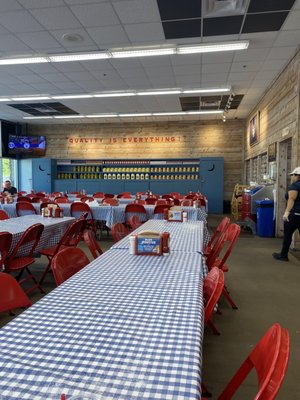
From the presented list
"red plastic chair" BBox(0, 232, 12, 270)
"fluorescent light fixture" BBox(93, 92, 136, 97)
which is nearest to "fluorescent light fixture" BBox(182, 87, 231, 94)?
"fluorescent light fixture" BBox(93, 92, 136, 97)

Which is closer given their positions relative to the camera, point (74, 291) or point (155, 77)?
point (74, 291)

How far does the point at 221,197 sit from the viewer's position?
485 inches

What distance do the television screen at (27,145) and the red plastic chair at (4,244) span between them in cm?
1135

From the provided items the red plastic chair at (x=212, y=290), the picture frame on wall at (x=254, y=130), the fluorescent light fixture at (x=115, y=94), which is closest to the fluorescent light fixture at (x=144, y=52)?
the fluorescent light fixture at (x=115, y=94)

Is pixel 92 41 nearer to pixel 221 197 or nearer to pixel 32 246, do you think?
pixel 32 246

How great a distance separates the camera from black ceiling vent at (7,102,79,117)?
1038 cm

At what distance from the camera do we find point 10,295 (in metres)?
1.68

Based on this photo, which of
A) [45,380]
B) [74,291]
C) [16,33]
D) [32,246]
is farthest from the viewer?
[16,33]

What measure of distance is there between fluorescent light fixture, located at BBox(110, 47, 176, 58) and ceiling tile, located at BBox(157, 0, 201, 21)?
1.07 meters

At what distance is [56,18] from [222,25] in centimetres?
262

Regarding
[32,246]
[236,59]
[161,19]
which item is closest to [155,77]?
[236,59]

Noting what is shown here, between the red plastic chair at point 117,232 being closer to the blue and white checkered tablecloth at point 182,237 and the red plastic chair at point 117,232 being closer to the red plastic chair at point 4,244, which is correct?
the blue and white checkered tablecloth at point 182,237

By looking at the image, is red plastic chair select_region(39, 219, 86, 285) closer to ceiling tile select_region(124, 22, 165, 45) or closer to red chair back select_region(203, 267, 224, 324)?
red chair back select_region(203, 267, 224, 324)

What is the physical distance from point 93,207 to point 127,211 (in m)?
0.82
